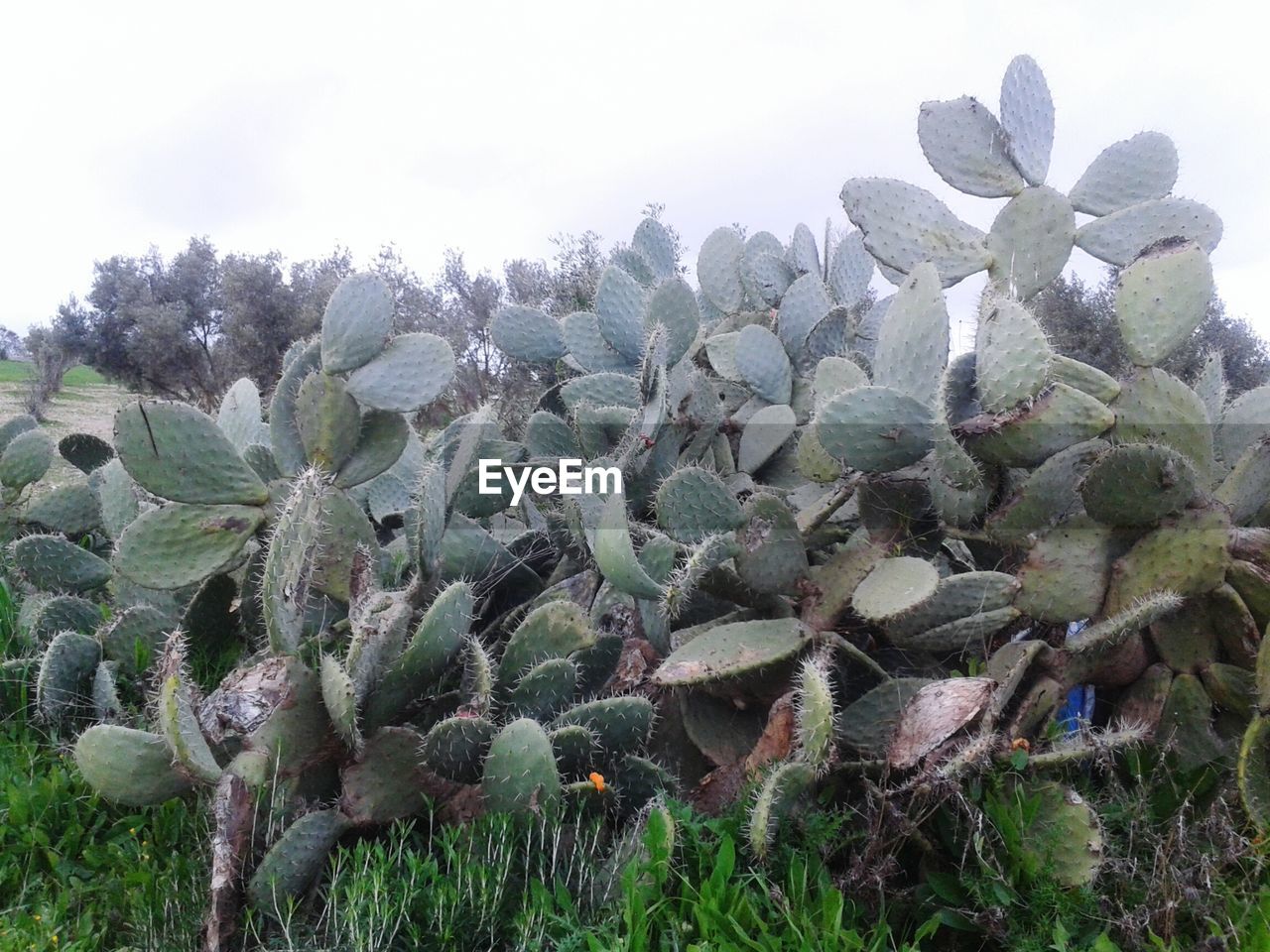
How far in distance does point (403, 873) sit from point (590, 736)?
585mm

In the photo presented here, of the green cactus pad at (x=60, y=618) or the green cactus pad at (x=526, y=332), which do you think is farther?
the green cactus pad at (x=526, y=332)

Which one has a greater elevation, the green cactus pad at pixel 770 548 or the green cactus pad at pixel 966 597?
the green cactus pad at pixel 770 548

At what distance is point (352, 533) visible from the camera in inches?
135

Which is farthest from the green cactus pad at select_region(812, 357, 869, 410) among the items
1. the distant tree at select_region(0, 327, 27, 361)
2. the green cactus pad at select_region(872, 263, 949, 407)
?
the distant tree at select_region(0, 327, 27, 361)

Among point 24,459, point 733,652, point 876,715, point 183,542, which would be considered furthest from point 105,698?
point 876,715

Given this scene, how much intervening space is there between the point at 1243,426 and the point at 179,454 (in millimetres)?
3732

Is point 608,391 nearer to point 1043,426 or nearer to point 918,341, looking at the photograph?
point 918,341

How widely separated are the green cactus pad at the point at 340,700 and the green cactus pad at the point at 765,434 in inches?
86.9

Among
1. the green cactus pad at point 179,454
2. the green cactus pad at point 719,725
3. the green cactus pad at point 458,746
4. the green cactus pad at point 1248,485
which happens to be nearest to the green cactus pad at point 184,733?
the green cactus pad at point 458,746

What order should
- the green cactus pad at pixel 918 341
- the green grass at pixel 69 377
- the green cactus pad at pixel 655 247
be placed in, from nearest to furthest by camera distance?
1. the green cactus pad at pixel 918 341
2. the green cactus pad at pixel 655 247
3. the green grass at pixel 69 377

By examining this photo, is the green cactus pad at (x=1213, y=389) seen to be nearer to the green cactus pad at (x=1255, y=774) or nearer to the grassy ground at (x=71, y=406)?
the green cactus pad at (x=1255, y=774)

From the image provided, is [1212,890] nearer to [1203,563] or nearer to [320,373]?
[1203,563]

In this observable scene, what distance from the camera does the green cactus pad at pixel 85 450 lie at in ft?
16.6

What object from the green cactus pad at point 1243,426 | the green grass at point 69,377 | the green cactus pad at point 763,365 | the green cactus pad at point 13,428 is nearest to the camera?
the green cactus pad at point 1243,426
